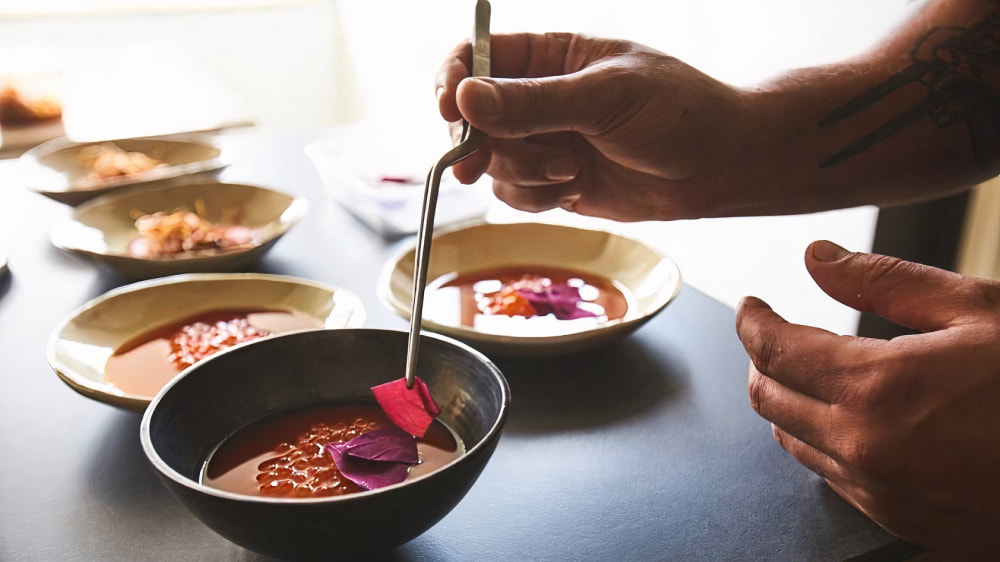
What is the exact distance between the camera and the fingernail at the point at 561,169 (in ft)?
3.92

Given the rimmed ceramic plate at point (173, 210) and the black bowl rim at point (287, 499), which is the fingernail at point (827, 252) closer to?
the black bowl rim at point (287, 499)

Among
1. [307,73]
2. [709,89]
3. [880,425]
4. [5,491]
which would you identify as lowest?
[307,73]

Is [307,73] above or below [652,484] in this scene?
below

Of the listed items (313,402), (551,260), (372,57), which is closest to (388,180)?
(551,260)

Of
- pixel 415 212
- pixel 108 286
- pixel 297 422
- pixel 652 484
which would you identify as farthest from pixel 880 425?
pixel 108 286

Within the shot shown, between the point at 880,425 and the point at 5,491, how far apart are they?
0.77m

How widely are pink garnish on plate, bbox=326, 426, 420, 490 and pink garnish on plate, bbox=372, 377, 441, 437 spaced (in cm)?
2

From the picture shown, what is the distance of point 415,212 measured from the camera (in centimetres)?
144

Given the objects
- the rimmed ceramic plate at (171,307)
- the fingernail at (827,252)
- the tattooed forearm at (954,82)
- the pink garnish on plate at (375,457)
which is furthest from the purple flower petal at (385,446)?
the tattooed forearm at (954,82)

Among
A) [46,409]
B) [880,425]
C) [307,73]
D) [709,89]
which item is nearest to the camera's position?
[880,425]

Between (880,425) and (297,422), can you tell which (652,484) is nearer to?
(880,425)

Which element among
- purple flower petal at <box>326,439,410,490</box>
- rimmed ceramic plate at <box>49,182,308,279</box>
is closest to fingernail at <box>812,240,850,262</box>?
purple flower petal at <box>326,439,410,490</box>

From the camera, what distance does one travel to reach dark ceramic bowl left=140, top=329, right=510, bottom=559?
0.57 metres

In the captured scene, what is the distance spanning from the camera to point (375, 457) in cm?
70
